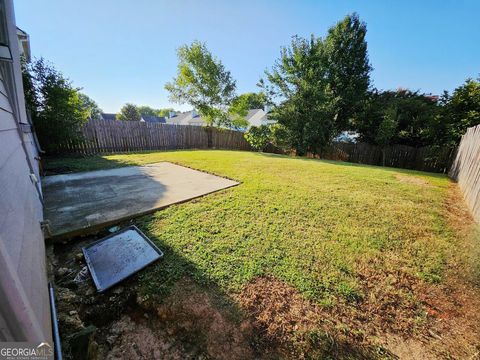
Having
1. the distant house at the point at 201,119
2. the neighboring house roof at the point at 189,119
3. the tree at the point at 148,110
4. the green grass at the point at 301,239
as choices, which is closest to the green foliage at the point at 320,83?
the green grass at the point at 301,239

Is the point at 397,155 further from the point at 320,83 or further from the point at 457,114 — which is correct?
the point at 320,83

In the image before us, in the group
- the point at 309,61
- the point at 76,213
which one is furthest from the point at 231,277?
the point at 309,61

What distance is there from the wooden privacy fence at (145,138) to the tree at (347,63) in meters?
6.76

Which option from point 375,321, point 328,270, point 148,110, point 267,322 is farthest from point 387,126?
point 148,110

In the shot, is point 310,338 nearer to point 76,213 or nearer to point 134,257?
point 134,257

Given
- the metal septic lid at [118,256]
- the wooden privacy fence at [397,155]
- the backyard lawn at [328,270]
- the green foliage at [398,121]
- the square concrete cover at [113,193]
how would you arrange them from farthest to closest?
the green foliage at [398,121], the wooden privacy fence at [397,155], the square concrete cover at [113,193], the metal septic lid at [118,256], the backyard lawn at [328,270]

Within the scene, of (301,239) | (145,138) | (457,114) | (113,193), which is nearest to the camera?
(301,239)

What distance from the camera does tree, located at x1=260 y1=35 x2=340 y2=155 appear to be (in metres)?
10.7

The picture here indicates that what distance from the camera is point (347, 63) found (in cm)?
1206

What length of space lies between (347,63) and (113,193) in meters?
14.4

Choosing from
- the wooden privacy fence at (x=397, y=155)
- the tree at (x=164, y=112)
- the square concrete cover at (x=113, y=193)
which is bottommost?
the square concrete cover at (x=113, y=193)

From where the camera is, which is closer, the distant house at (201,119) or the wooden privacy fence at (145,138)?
the wooden privacy fence at (145,138)

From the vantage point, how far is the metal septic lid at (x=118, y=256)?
1861mm

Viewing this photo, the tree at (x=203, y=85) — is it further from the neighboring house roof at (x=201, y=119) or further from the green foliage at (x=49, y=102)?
the neighboring house roof at (x=201, y=119)
